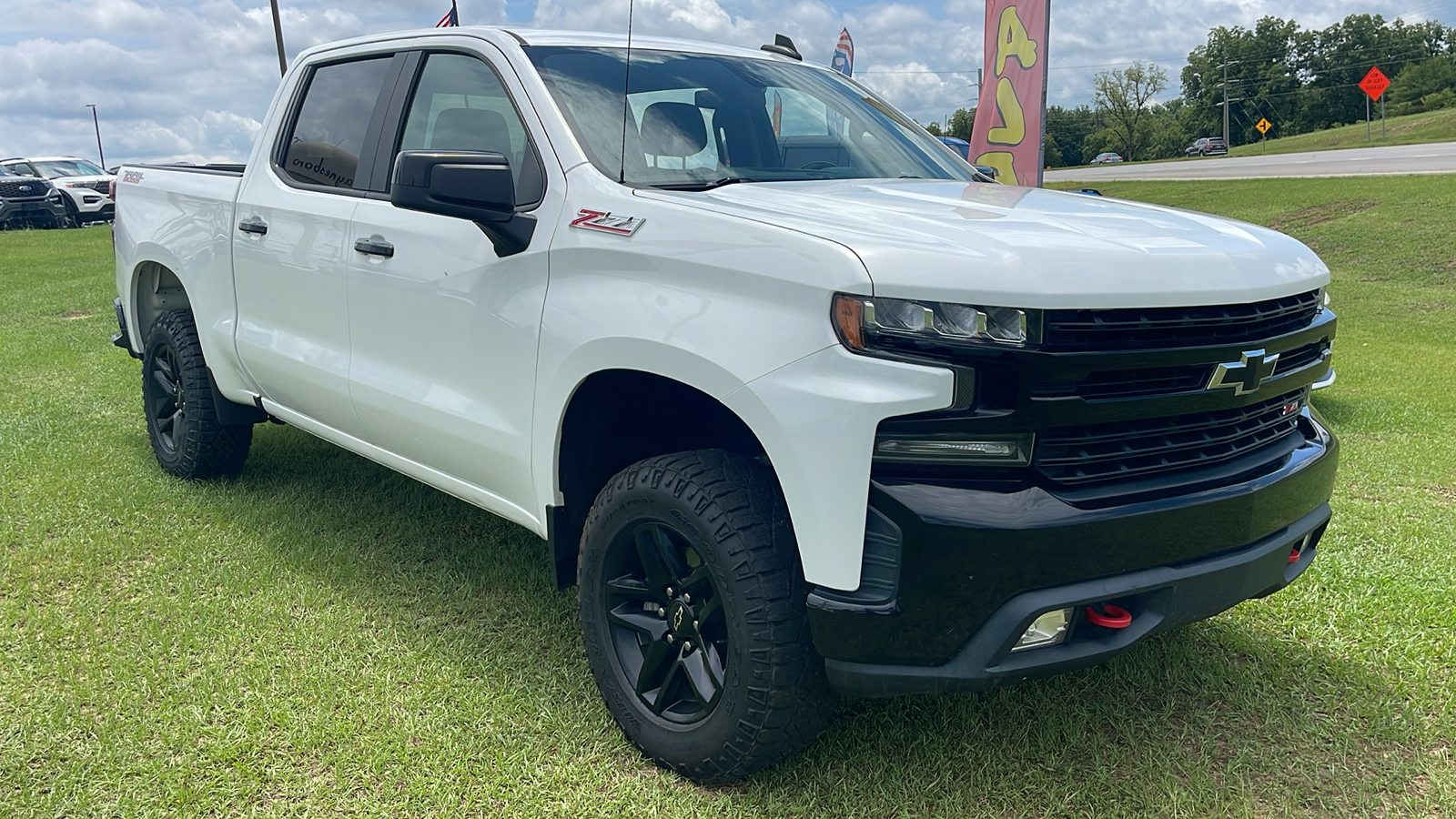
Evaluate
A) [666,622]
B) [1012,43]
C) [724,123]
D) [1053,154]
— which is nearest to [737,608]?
[666,622]

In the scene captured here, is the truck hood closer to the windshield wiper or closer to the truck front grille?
the windshield wiper

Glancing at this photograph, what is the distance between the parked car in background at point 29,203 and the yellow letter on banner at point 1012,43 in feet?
81.0

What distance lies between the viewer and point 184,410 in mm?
4992

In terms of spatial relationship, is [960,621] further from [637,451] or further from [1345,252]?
[1345,252]

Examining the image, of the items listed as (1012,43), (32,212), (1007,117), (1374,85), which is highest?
(1374,85)

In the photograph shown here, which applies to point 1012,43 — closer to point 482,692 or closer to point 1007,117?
point 1007,117

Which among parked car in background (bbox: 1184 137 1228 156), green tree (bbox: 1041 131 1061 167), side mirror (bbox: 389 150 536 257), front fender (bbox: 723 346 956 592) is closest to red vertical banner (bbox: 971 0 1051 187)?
side mirror (bbox: 389 150 536 257)

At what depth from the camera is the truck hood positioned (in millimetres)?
2188

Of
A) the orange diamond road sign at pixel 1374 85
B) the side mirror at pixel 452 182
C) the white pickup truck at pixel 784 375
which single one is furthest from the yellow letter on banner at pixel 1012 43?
the orange diamond road sign at pixel 1374 85

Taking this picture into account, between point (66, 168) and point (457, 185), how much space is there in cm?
3077

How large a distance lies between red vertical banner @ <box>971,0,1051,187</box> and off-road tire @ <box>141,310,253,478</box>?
5819 mm

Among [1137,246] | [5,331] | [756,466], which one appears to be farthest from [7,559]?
[5,331]

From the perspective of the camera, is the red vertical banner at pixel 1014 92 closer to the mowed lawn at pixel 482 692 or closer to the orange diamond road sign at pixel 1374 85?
the mowed lawn at pixel 482 692

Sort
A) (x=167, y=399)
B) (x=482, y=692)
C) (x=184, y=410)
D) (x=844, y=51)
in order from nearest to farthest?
(x=482, y=692)
(x=184, y=410)
(x=167, y=399)
(x=844, y=51)
